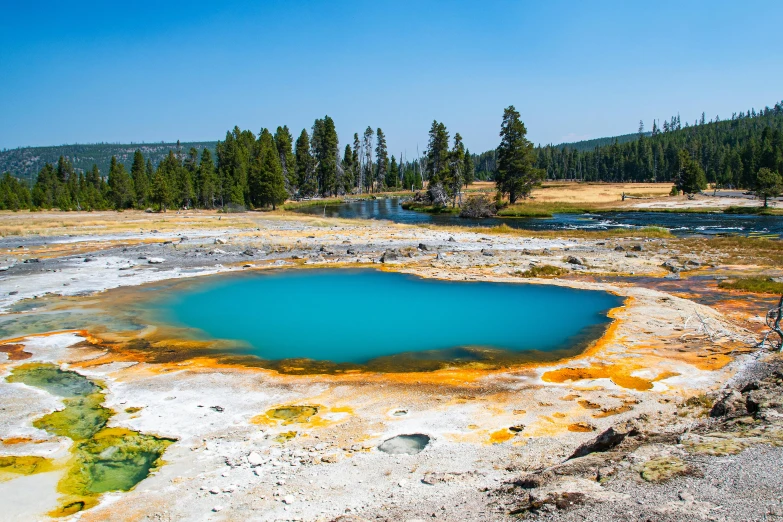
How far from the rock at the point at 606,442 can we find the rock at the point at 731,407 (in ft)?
6.10

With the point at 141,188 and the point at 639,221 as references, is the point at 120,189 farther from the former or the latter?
the point at 639,221

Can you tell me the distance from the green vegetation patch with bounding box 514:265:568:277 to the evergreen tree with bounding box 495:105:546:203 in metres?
47.1

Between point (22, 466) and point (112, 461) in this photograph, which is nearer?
point (22, 466)

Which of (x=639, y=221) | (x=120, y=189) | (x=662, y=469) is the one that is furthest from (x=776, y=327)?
(x=120, y=189)

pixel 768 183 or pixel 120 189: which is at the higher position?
pixel 120 189

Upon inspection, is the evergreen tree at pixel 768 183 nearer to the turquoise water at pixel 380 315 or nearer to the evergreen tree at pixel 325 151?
the turquoise water at pixel 380 315

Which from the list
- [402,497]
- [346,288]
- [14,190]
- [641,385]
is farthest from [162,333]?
[14,190]

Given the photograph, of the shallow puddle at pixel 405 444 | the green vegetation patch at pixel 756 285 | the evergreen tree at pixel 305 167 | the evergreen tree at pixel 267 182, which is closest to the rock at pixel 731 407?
the shallow puddle at pixel 405 444

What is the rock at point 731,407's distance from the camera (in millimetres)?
8031

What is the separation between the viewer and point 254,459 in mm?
7809

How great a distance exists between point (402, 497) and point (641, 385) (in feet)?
22.6

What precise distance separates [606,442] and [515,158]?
68342mm

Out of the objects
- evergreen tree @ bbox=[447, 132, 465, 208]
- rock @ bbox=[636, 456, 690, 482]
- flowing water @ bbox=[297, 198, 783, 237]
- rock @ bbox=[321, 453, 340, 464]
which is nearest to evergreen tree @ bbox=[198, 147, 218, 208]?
flowing water @ bbox=[297, 198, 783, 237]

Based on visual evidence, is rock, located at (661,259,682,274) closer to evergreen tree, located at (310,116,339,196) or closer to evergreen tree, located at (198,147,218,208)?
evergreen tree, located at (198,147,218,208)
